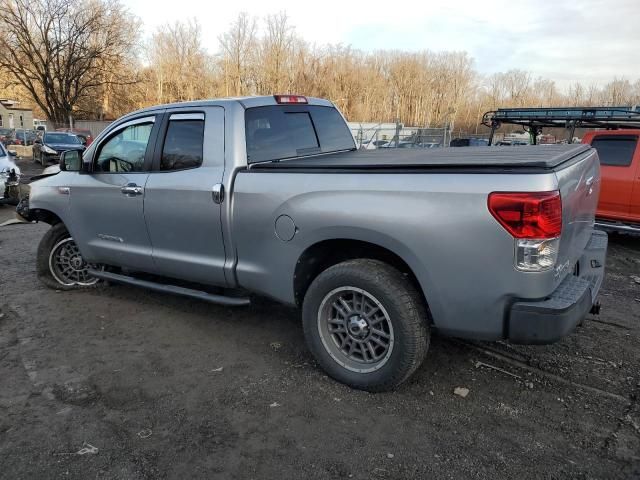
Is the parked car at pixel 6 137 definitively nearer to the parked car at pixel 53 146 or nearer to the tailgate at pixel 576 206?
the parked car at pixel 53 146

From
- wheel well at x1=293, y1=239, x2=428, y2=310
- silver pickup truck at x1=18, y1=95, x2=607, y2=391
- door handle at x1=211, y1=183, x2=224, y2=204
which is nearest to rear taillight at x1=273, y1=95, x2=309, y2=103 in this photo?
silver pickup truck at x1=18, y1=95, x2=607, y2=391

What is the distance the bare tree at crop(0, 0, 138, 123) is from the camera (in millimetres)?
43500

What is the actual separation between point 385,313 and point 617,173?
21.8ft

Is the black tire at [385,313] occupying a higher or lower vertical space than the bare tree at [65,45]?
lower

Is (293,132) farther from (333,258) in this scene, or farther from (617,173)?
(617,173)

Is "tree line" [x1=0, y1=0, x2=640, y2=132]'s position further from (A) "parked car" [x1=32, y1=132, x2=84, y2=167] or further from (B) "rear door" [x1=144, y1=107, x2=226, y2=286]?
(B) "rear door" [x1=144, y1=107, x2=226, y2=286]

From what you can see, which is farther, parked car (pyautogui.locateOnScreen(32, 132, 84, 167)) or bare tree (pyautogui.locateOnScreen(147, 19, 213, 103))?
bare tree (pyautogui.locateOnScreen(147, 19, 213, 103))

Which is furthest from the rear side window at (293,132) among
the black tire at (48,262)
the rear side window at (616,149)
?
the rear side window at (616,149)

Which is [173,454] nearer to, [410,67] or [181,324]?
[181,324]

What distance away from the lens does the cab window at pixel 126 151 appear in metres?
4.47

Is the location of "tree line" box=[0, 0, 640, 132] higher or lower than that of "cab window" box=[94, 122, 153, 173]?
higher

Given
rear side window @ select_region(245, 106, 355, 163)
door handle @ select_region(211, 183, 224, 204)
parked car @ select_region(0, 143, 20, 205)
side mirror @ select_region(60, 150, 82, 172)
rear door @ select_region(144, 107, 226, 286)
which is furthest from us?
parked car @ select_region(0, 143, 20, 205)

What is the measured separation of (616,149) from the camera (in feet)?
26.4

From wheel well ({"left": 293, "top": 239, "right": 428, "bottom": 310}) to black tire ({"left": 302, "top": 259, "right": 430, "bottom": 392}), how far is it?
0.09m
